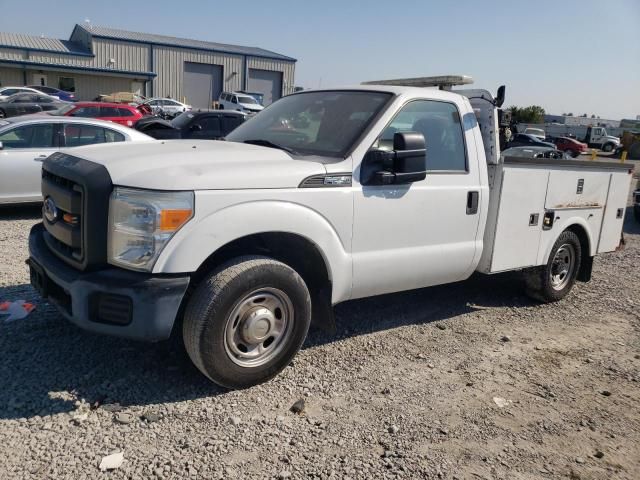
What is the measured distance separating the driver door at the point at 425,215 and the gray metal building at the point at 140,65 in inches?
1879

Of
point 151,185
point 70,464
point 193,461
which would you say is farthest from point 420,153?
point 70,464

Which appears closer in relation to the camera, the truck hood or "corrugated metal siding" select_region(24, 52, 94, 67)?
the truck hood

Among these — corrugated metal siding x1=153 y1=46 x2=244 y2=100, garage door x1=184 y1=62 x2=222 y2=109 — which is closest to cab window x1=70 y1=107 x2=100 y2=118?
corrugated metal siding x1=153 y1=46 x2=244 y2=100

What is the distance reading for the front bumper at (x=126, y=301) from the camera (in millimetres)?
3137

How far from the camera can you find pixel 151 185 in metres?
3.13

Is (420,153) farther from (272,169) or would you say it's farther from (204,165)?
(204,165)

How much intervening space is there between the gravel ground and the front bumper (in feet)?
1.69

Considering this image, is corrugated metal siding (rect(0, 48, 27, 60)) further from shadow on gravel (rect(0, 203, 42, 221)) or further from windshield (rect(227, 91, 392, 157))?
windshield (rect(227, 91, 392, 157))

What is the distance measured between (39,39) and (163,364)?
2229 inches

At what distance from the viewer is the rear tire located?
579 centimetres

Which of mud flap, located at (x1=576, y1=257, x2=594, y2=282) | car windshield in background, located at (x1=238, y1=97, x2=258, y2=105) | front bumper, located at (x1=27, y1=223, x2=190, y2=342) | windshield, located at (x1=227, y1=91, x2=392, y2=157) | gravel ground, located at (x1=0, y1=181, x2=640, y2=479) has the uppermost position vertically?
car windshield in background, located at (x1=238, y1=97, x2=258, y2=105)

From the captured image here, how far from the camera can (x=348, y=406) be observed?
11.8 feet

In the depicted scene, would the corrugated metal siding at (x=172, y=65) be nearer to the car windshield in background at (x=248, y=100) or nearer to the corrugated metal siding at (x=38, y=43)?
the corrugated metal siding at (x=38, y=43)

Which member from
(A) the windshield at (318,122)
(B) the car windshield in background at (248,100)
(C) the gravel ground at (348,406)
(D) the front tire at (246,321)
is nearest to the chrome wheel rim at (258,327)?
(D) the front tire at (246,321)
